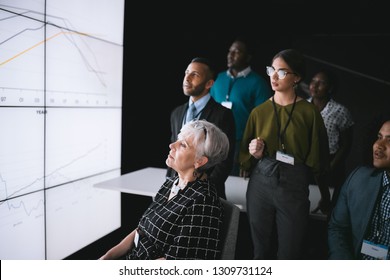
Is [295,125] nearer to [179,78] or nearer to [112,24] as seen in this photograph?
[179,78]

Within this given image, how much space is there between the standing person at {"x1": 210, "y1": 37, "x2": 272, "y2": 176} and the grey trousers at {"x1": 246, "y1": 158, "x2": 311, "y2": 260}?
87cm

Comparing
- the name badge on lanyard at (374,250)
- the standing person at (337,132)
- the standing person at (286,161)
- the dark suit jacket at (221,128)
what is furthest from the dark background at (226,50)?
the dark suit jacket at (221,128)

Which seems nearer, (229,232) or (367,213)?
(229,232)

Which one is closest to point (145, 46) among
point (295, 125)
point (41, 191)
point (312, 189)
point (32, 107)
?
point (32, 107)

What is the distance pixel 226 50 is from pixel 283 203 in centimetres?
259

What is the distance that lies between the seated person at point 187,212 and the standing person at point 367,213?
644 mm

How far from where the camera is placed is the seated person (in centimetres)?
132

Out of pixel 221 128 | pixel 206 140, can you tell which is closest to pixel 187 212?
pixel 206 140

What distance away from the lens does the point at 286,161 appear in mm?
1739

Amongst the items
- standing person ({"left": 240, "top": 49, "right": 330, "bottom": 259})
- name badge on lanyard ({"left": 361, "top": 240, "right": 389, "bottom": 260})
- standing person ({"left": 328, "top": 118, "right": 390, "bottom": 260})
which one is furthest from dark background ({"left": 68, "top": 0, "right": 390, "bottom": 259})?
name badge on lanyard ({"left": 361, "top": 240, "right": 389, "bottom": 260})

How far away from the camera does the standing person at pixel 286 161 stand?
1.75 meters

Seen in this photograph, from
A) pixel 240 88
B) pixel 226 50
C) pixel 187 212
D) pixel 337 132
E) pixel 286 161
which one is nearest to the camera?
pixel 187 212

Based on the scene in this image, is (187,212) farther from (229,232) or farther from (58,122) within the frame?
(58,122)

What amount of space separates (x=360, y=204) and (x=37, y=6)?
2.27 metres
